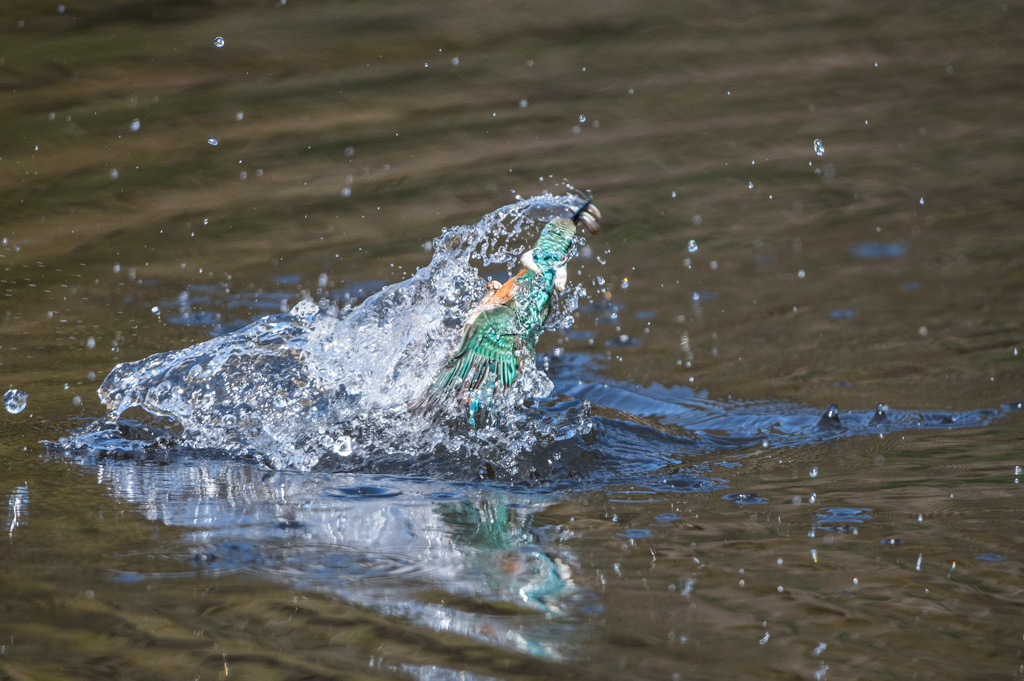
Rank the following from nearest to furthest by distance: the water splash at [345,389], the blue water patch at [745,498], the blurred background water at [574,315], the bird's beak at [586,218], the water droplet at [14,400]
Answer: the blurred background water at [574,315]
the blue water patch at [745,498]
the water splash at [345,389]
the bird's beak at [586,218]
the water droplet at [14,400]

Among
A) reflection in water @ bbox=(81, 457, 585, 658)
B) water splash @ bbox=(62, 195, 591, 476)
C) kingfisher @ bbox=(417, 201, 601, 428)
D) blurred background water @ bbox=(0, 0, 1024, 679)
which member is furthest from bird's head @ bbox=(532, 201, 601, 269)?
reflection in water @ bbox=(81, 457, 585, 658)

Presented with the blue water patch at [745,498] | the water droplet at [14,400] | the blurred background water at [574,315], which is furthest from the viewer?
the water droplet at [14,400]

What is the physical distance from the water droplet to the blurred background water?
0.07ft

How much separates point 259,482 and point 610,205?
2.84 m

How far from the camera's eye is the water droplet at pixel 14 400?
3.21 metres

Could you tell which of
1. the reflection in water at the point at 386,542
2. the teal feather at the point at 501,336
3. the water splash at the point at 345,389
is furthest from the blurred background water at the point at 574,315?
the teal feather at the point at 501,336

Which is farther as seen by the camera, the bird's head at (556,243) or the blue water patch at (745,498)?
the bird's head at (556,243)

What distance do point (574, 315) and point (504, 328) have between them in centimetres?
146

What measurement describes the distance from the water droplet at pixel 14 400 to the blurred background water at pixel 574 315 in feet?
0.07

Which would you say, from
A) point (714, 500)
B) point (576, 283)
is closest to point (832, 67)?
point (576, 283)

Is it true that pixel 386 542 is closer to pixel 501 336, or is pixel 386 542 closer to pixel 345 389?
pixel 501 336

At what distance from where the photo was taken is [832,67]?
6.02 metres

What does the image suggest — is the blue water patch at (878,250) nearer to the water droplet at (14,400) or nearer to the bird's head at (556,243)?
the bird's head at (556,243)

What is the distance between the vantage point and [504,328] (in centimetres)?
305
